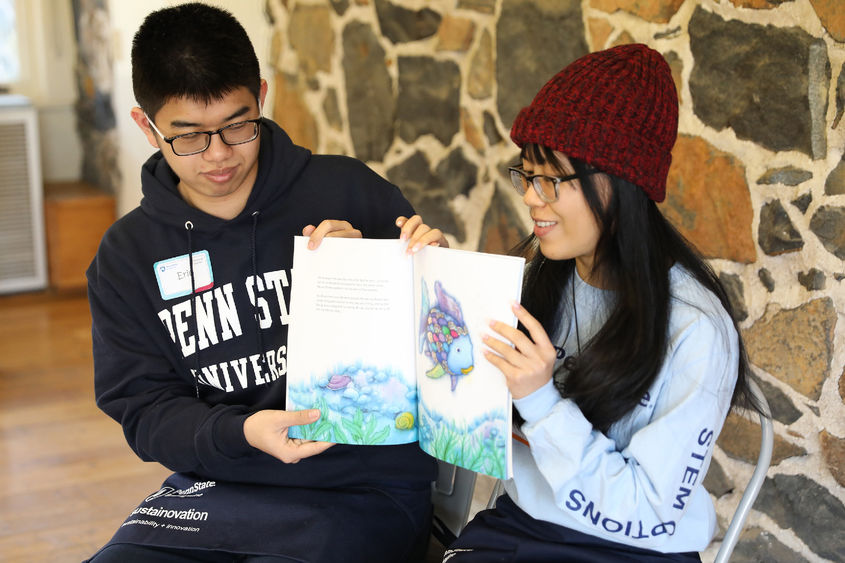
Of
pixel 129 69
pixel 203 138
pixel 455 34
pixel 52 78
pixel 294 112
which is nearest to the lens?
pixel 203 138

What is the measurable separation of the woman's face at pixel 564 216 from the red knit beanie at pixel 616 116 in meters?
0.04

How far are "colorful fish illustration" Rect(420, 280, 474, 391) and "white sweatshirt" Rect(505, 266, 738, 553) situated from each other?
0.32ft

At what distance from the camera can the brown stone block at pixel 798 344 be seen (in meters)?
1.72

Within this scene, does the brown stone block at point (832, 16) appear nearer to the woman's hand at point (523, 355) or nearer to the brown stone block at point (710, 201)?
the brown stone block at point (710, 201)

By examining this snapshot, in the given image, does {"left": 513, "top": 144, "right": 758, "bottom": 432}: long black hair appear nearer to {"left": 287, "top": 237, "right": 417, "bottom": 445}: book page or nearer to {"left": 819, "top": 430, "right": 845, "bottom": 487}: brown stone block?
{"left": 287, "top": 237, "right": 417, "bottom": 445}: book page

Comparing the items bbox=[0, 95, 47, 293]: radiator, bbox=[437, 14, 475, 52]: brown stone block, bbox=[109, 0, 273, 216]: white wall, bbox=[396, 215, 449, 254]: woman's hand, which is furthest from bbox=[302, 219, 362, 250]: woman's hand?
bbox=[0, 95, 47, 293]: radiator

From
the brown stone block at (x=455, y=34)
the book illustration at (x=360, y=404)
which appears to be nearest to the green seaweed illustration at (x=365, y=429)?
the book illustration at (x=360, y=404)

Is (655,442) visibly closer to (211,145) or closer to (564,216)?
(564,216)

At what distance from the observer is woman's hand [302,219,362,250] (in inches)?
51.8

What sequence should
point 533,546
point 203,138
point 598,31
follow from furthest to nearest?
1. point 598,31
2. point 203,138
3. point 533,546

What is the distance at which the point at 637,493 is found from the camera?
116 centimetres

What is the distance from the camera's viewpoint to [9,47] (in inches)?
202

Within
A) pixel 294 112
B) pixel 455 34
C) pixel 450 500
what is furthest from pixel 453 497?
pixel 294 112

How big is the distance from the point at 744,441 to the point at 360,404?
1.04 meters
